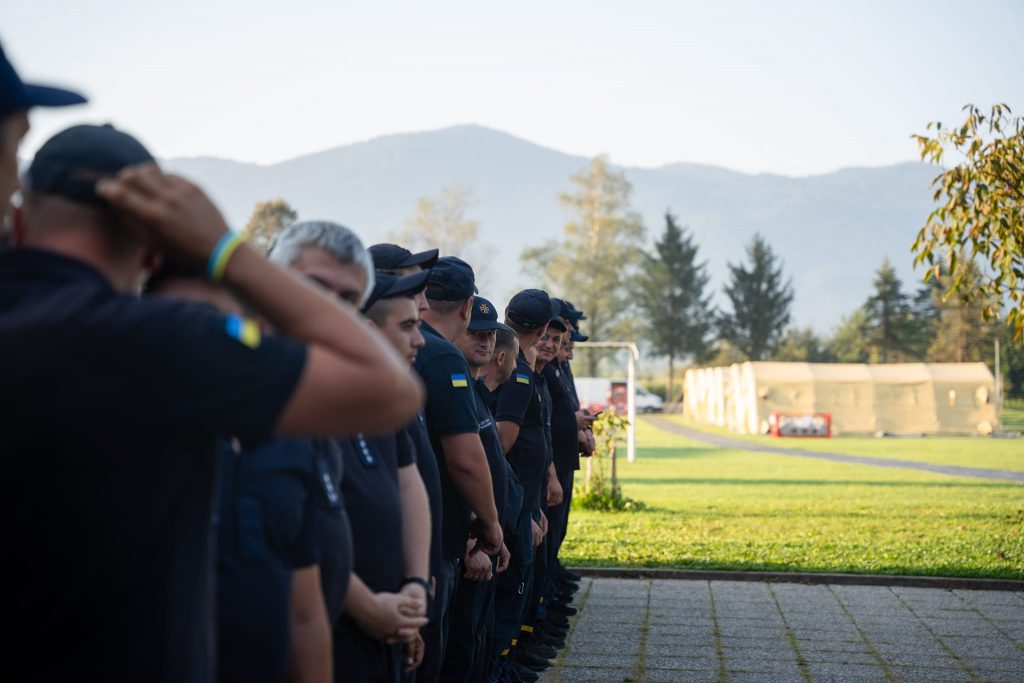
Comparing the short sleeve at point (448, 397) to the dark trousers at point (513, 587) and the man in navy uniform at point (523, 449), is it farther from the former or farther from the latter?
the dark trousers at point (513, 587)

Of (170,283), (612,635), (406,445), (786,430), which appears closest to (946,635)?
(612,635)

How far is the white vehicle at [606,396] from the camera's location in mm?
32719

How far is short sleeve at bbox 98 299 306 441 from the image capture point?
1738 millimetres

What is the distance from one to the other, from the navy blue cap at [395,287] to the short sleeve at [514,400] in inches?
113

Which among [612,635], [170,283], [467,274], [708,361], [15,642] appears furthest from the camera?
[708,361]

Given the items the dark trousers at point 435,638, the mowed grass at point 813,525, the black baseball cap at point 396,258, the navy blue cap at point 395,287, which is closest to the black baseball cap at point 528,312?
the black baseball cap at point 396,258

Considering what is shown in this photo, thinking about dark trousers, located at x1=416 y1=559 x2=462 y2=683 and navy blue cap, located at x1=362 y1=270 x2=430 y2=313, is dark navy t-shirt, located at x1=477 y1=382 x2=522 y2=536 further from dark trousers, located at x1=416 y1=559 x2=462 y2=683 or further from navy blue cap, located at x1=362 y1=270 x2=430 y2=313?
navy blue cap, located at x1=362 y1=270 x2=430 y2=313

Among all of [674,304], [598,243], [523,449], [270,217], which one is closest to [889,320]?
[674,304]

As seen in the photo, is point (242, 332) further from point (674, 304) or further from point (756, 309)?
point (756, 309)

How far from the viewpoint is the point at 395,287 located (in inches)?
145

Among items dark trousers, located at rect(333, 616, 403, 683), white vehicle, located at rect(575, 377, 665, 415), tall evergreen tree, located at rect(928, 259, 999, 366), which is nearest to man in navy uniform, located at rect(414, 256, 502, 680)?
dark trousers, located at rect(333, 616, 403, 683)

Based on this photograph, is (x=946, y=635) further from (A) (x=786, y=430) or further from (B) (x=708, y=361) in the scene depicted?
(B) (x=708, y=361)

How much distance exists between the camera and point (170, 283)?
2020mm

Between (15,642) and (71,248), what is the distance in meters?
0.61
